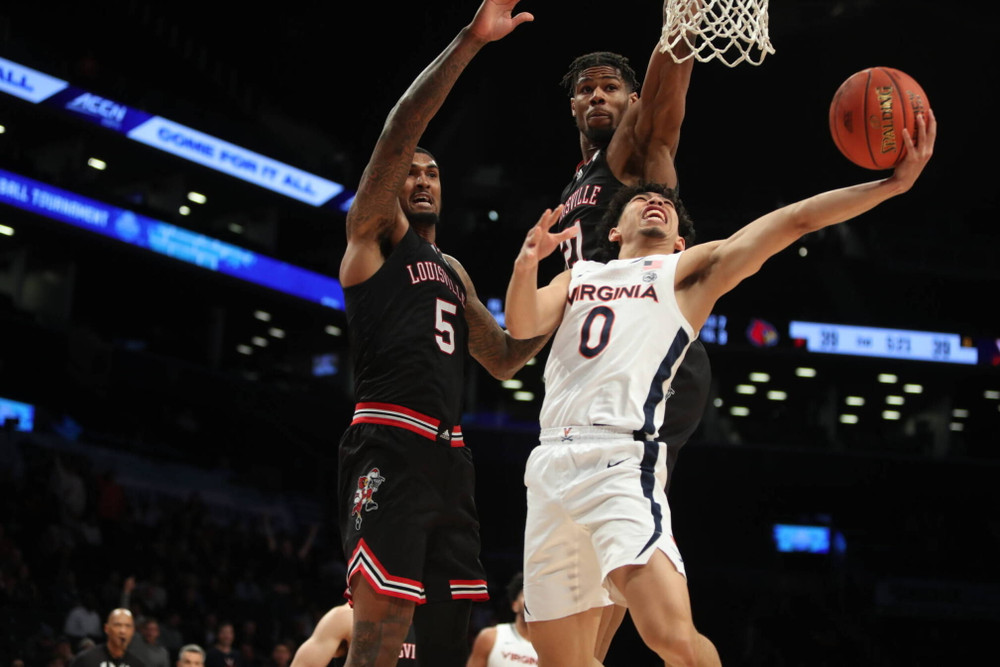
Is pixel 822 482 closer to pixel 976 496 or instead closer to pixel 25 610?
pixel 976 496

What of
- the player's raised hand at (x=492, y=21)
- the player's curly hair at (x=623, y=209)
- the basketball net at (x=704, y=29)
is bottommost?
the player's curly hair at (x=623, y=209)

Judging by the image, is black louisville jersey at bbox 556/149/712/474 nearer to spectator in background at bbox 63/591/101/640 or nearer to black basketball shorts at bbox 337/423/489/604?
black basketball shorts at bbox 337/423/489/604

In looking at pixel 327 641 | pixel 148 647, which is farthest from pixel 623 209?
pixel 148 647

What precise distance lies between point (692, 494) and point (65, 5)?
17074 mm

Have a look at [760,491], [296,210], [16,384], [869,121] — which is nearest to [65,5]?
[296,210]

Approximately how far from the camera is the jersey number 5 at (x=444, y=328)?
4.63 metres

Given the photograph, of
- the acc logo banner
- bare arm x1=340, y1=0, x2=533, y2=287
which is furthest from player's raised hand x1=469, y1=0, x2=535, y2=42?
the acc logo banner

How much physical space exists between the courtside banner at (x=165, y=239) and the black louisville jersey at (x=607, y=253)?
16669 millimetres

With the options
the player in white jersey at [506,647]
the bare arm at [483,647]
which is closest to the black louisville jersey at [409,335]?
the player in white jersey at [506,647]

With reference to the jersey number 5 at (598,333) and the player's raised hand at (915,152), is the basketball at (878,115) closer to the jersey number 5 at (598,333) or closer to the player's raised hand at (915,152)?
the player's raised hand at (915,152)

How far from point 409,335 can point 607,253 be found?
3.17 feet

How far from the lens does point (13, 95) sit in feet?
65.4

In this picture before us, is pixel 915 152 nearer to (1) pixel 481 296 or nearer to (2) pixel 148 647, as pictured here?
(2) pixel 148 647

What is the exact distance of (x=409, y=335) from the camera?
4.56m
